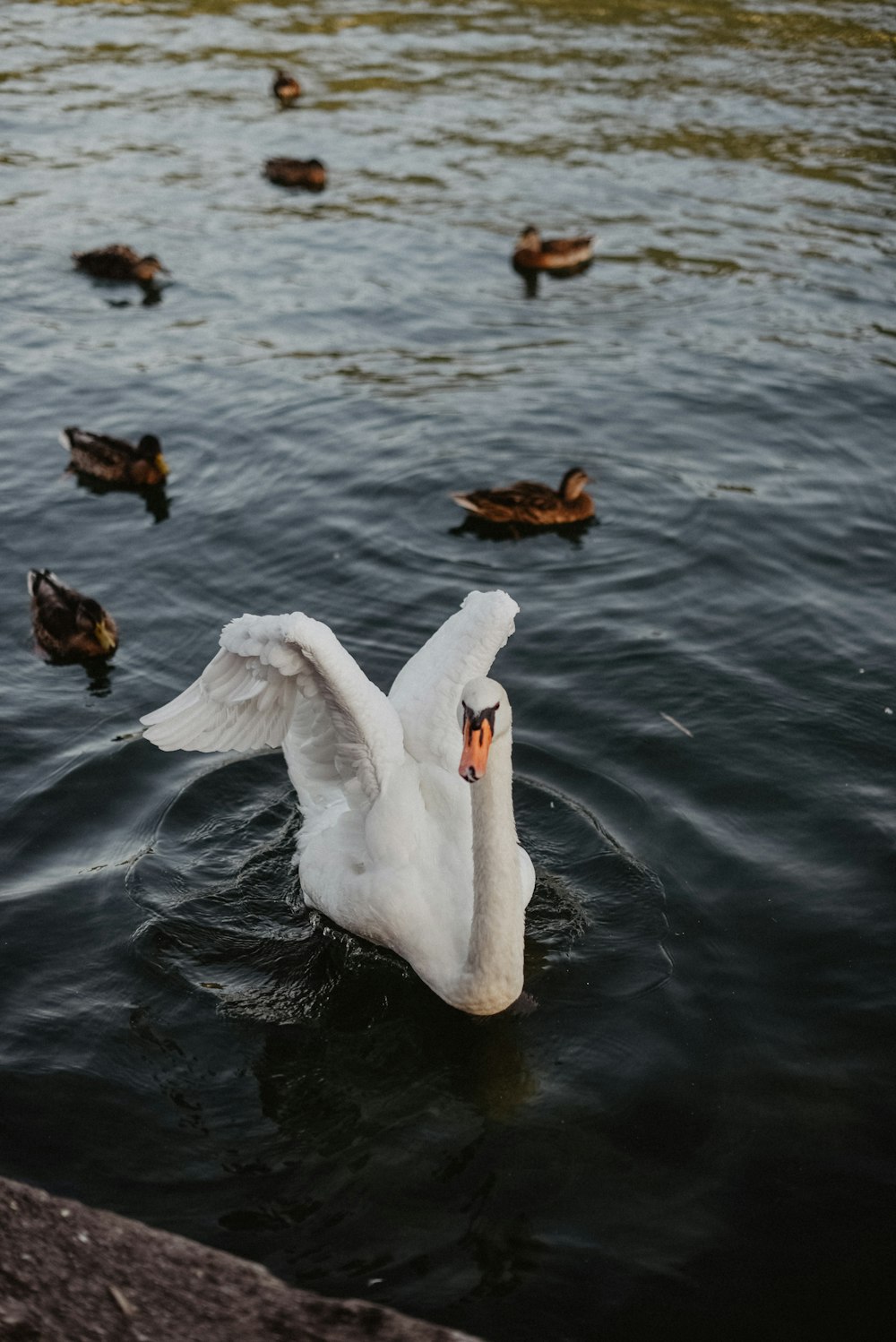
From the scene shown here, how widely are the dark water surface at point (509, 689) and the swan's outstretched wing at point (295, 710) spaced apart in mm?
898

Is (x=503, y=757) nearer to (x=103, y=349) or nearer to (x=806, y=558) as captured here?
(x=806, y=558)

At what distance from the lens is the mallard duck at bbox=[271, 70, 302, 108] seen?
2497cm

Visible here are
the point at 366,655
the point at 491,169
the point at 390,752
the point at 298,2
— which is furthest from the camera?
the point at 298,2

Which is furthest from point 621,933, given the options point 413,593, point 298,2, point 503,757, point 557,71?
point 298,2

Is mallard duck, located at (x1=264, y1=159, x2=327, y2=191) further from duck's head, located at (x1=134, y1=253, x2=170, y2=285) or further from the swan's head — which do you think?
the swan's head

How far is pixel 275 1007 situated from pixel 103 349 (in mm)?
10947

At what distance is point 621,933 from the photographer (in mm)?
8109

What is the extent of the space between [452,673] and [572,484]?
17.2 feet

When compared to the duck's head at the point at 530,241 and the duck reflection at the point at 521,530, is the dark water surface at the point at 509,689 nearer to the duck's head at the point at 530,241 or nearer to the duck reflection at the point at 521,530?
the duck reflection at the point at 521,530

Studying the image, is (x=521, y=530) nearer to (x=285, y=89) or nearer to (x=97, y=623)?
(x=97, y=623)

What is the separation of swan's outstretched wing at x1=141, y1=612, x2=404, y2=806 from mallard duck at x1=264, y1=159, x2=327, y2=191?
48.3ft

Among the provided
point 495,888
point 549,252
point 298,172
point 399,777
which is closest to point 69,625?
point 399,777

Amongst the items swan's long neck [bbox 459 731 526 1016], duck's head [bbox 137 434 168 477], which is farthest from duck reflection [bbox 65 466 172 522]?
swan's long neck [bbox 459 731 526 1016]

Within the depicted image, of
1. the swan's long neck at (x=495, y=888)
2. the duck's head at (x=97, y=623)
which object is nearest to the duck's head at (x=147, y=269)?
the duck's head at (x=97, y=623)
